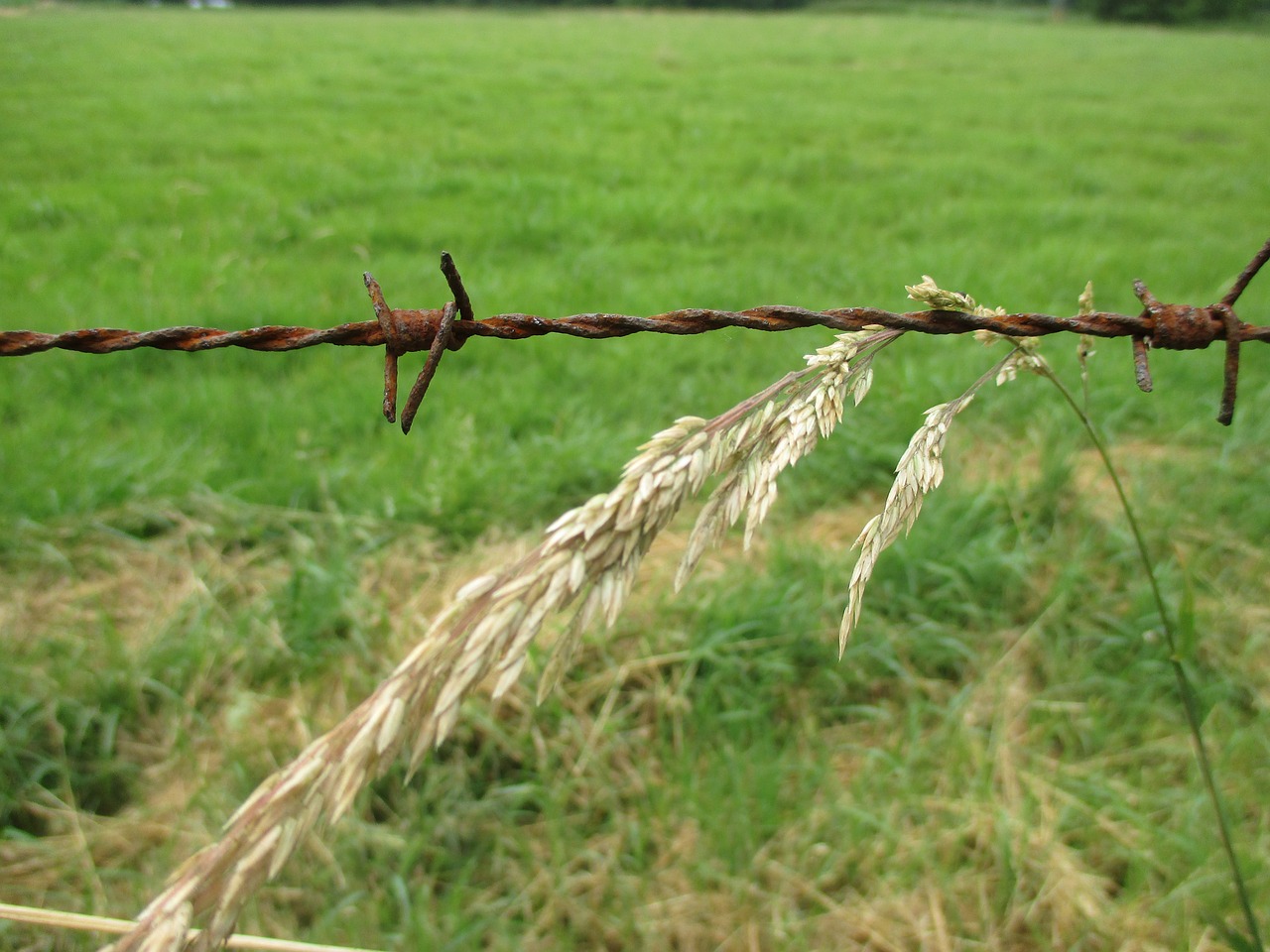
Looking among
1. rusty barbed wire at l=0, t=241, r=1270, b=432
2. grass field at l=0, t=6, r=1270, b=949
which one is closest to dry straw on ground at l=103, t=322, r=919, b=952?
rusty barbed wire at l=0, t=241, r=1270, b=432

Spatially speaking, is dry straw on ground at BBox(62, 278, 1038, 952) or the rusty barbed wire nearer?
dry straw on ground at BBox(62, 278, 1038, 952)

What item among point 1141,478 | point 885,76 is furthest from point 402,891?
point 885,76

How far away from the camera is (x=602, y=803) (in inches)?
74.5

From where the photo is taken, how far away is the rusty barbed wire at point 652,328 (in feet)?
2.80

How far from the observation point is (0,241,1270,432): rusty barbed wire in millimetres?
854

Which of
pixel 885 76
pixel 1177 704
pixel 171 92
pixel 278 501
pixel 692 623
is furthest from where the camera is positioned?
pixel 885 76

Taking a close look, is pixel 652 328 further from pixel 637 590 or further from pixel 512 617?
pixel 637 590

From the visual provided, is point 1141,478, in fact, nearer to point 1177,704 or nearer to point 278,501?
point 1177,704

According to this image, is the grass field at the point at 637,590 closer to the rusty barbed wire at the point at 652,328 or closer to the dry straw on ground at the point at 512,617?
the rusty barbed wire at the point at 652,328

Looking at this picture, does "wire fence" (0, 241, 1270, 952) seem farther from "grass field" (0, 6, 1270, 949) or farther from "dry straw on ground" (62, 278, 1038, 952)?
"grass field" (0, 6, 1270, 949)

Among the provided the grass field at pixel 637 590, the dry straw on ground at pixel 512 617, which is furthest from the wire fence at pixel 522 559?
the grass field at pixel 637 590

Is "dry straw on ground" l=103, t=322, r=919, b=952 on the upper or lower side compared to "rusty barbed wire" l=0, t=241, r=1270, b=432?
lower

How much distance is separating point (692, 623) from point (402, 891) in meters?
0.99

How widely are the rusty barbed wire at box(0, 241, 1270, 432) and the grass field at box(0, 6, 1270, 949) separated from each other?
0.26 meters
